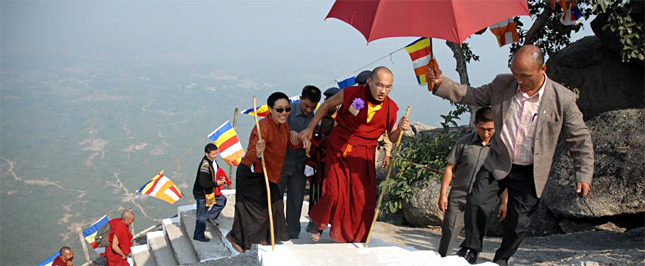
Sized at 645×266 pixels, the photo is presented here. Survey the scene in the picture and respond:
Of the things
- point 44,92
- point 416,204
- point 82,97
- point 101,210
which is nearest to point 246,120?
point 82,97

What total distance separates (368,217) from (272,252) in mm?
1131

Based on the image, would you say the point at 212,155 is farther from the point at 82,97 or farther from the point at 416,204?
the point at 82,97

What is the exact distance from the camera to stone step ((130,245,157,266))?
26.6 feet

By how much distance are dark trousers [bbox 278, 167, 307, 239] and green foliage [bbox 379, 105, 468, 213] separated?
323 centimetres

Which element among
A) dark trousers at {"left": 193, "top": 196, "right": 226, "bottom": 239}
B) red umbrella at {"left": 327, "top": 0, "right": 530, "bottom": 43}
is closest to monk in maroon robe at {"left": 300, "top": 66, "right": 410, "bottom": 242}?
red umbrella at {"left": 327, "top": 0, "right": 530, "bottom": 43}

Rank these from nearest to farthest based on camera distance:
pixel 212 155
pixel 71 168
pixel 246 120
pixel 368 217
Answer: pixel 368 217
pixel 212 155
pixel 71 168
pixel 246 120

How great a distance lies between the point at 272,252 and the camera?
13.5 feet

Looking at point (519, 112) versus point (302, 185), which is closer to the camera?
point (519, 112)

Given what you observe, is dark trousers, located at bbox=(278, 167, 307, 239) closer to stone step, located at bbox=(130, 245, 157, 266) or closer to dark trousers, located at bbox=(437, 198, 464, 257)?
dark trousers, located at bbox=(437, 198, 464, 257)

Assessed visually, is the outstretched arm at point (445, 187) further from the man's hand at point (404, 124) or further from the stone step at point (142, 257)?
the stone step at point (142, 257)

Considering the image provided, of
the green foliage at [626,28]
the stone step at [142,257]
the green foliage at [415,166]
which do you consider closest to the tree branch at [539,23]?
the green foliage at [626,28]

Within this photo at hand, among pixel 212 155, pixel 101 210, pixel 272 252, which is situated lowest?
pixel 101 210

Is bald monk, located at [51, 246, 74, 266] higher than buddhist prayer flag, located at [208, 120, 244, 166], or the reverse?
buddhist prayer flag, located at [208, 120, 244, 166]

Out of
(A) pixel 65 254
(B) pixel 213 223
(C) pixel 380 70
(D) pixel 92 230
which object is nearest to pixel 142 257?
(A) pixel 65 254
